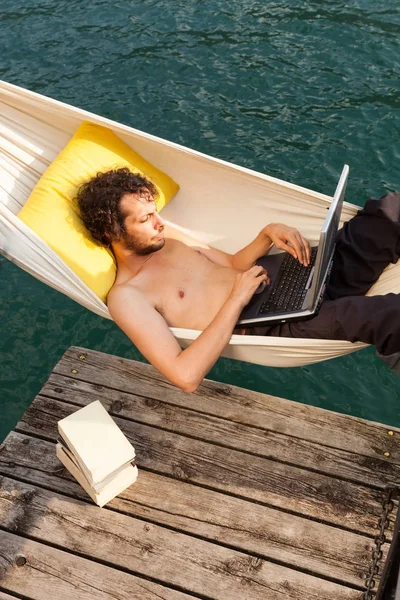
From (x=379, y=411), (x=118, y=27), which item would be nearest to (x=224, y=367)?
(x=379, y=411)

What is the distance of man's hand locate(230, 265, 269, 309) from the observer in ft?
8.15

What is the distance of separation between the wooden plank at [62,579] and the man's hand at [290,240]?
4.27 ft

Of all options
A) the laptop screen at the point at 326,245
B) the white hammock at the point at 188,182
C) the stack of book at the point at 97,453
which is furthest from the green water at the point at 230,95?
the stack of book at the point at 97,453

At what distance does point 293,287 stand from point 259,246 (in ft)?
0.85

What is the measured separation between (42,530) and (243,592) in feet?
2.34

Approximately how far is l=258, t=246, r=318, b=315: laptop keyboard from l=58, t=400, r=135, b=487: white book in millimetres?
712

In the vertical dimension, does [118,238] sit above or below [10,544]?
above

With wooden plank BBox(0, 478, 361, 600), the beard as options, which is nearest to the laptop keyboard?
the beard

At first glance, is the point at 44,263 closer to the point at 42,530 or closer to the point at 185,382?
the point at 185,382

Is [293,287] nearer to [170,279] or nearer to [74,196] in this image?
[170,279]

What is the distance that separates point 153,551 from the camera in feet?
7.29

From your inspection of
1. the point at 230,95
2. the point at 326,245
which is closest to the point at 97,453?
the point at 326,245

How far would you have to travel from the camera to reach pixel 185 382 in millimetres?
2348

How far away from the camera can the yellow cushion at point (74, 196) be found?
Result: 8.77ft
